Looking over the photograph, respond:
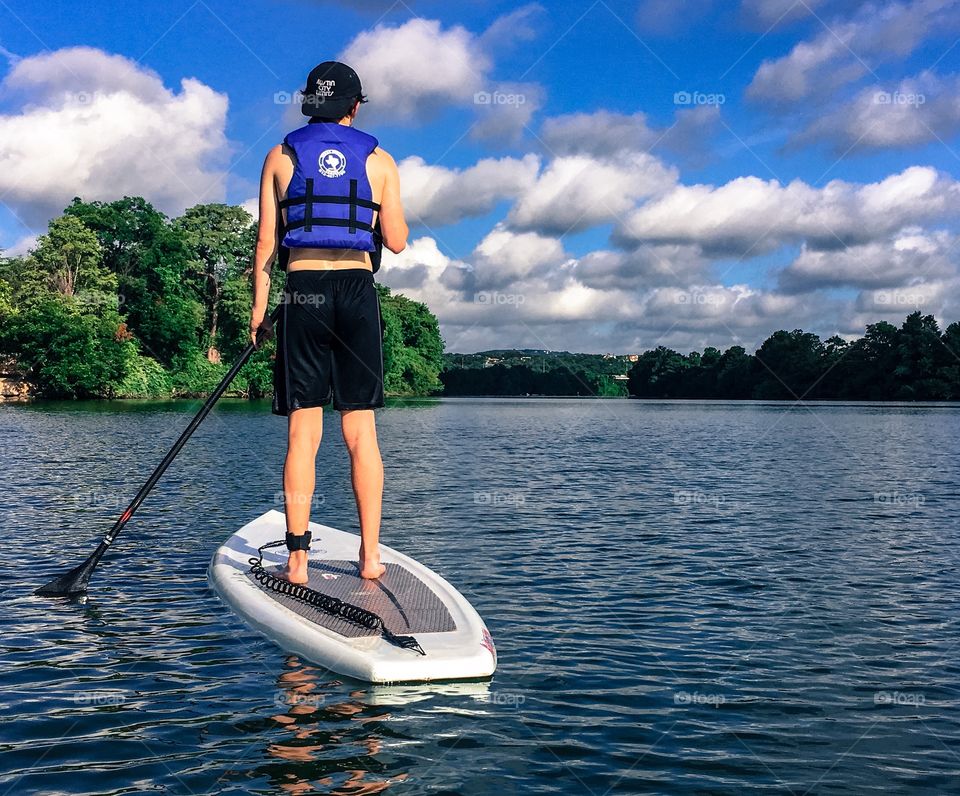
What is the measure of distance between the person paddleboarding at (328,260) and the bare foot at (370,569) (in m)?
0.66

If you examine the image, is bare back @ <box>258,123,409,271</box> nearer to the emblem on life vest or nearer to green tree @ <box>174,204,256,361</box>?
the emblem on life vest

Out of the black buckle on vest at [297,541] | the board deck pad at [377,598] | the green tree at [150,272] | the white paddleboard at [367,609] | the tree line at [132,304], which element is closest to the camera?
the white paddleboard at [367,609]

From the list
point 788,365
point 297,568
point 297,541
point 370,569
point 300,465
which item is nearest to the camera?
point 300,465

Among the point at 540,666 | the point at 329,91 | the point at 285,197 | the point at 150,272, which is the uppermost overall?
the point at 150,272

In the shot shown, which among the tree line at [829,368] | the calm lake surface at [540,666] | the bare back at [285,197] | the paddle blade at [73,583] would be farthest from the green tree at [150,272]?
the tree line at [829,368]

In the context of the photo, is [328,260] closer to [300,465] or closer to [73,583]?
[300,465]

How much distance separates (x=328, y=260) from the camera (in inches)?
253

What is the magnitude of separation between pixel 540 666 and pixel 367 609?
125 cm

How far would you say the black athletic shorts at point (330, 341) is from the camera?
21.0 ft

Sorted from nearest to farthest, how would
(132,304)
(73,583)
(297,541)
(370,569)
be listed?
(297,541)
(370,569)
(73,583)
(132,304)

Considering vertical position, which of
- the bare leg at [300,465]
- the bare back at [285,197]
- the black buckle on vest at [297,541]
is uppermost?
the bare back at [285,197]

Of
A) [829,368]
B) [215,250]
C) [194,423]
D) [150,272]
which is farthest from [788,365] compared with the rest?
[194,423]

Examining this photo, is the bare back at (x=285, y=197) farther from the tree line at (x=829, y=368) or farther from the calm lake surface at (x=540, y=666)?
the tree line at (x=829, y=368)

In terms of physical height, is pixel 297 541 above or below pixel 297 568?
above
